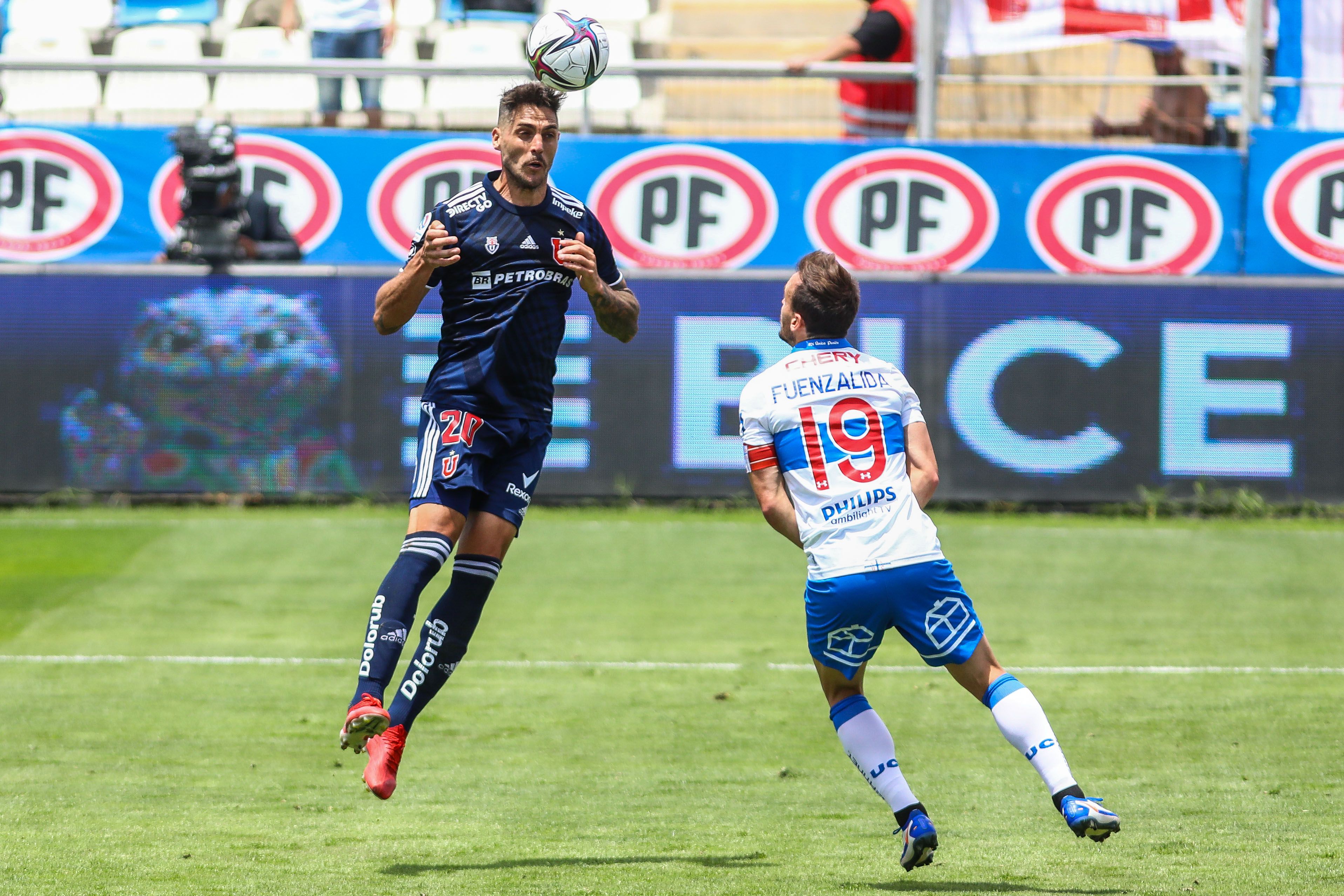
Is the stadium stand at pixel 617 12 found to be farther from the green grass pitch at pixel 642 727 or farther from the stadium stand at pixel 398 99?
the green grass pitch at pixel 642 727

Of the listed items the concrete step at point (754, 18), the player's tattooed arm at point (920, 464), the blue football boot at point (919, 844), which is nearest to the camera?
the blue football boot at point (919, 844)

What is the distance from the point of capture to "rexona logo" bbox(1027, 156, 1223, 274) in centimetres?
1368

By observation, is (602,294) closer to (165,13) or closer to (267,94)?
(267,94)

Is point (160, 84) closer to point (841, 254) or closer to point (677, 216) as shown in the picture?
point (677, 216)

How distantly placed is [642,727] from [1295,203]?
9.09 m

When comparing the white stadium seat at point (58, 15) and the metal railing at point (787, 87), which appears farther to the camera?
the white stadium seat at point (58, 15)

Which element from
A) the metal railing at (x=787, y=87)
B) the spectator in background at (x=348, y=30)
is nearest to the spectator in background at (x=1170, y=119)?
the metal railing at (x=787, y=87)

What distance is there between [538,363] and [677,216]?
8.08 m

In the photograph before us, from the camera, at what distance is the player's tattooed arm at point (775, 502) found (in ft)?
16.1

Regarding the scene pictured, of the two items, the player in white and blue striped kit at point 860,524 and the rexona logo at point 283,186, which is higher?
the rexona logo at point 283,186

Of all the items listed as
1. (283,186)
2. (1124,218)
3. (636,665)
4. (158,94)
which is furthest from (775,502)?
(158,94)

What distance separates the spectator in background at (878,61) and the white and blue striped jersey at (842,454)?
9.44m

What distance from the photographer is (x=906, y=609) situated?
4.76 meters

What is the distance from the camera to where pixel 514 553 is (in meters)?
11.7
